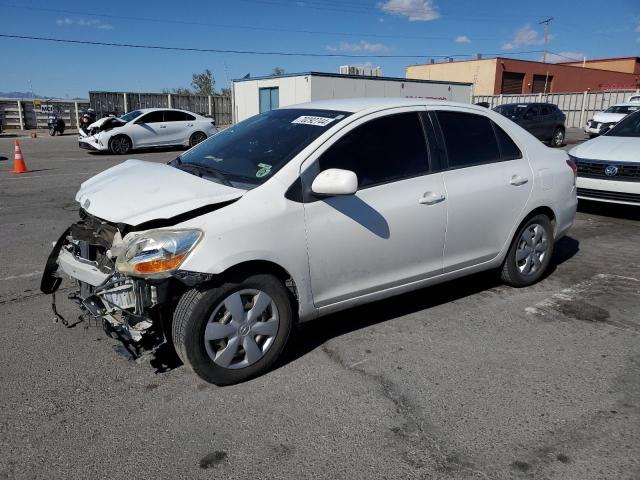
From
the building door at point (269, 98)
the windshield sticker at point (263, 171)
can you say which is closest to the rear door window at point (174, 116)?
the building door at point (269, 98)

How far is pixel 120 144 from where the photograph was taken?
17859mm

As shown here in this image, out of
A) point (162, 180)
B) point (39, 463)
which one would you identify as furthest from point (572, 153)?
point (39, 463)

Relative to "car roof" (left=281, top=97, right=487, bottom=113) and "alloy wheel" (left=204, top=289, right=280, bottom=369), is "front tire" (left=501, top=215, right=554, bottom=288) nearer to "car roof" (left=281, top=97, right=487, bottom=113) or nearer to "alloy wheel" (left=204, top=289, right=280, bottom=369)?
"car roof" (left=281, top=97, right=487, bottom=113)

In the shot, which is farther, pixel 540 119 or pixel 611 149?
pixel 540 119

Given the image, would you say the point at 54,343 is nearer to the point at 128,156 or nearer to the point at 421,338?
the point at 421,338

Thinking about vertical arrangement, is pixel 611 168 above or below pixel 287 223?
below

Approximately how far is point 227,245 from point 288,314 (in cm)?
64

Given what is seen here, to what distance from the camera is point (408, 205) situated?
388 centimetres

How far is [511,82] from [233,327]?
51.9m

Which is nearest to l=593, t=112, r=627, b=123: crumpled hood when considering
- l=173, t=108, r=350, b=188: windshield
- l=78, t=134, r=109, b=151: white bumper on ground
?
l=78, t=134, r=109, b=151: white bumper on ground

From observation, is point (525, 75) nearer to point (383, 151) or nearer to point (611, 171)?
point (611, 171)

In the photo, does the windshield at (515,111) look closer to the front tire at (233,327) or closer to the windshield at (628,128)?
the windshield at (628,128)

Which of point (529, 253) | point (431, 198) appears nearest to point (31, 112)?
point (529, 253)

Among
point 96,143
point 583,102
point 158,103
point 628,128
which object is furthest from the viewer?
point 583,102
